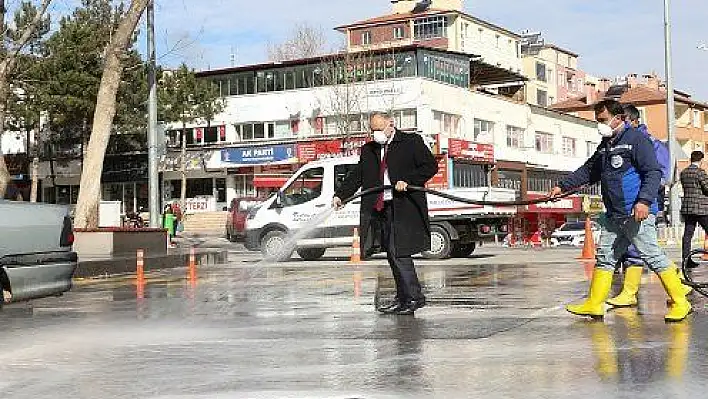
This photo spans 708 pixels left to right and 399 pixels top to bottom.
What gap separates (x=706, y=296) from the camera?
1005cm

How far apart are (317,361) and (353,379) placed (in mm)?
781

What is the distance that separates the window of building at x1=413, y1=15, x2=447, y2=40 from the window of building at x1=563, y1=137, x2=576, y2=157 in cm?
1383

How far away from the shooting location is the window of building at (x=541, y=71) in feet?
312

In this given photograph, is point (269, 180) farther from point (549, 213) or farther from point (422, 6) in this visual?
point (422, 6)

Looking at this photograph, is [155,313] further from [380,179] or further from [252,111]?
[252,111]

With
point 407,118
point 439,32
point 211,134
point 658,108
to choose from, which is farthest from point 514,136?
point 658,108

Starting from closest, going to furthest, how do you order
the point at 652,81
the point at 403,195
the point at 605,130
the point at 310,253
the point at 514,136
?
1. the point at 605,130
2. the point at 403,195
3. the point at 310,253
4. the point at 514,136
5. the point at 652,81

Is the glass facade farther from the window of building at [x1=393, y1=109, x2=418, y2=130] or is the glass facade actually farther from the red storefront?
the red storefront

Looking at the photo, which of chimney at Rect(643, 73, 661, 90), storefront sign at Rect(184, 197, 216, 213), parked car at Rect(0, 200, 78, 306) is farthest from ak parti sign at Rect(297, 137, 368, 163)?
chimney at Rect(643, 73, 661, 90)

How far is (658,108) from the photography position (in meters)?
95.8

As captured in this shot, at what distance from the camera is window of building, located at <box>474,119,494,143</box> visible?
61.3 metres

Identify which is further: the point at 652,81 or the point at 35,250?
the point at 652,81

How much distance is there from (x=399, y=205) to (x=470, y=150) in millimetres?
49111

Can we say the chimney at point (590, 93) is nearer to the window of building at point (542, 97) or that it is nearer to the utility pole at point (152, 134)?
the window of building at point (542, 97)
